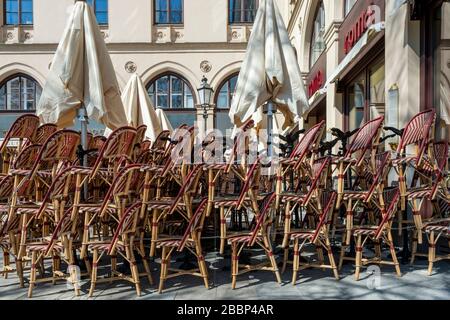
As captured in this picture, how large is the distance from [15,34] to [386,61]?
63.6 ft

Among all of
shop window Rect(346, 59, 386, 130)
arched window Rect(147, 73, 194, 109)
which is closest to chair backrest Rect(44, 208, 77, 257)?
shop window Rect(346, 59, 386, 130)

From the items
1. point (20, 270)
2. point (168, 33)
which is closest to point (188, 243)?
point (20, 270)

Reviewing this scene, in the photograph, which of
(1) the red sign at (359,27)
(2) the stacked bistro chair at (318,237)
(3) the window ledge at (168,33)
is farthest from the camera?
(3) the window ledge at (168,33)

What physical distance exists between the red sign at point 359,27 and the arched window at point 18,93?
53.9 ft

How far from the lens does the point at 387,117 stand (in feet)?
23.9

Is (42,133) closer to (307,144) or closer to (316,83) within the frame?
(307,144)

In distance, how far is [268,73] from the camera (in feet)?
18.6

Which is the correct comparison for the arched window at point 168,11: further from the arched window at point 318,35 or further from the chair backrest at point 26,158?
the chair backrest at point 26,158

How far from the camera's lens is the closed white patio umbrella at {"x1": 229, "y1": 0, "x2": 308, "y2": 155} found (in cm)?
568

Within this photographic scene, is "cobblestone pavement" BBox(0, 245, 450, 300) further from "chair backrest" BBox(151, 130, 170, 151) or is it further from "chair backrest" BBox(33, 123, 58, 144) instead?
"chair backrest" BBox(151, 130, 170, 151)

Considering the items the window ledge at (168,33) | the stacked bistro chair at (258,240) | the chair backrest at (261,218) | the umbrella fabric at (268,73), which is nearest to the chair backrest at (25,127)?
the umbrella fabric at (268,73)

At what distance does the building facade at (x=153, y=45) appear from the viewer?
69.4 feet

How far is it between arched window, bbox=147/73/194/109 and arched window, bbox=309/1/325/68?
293 inches
